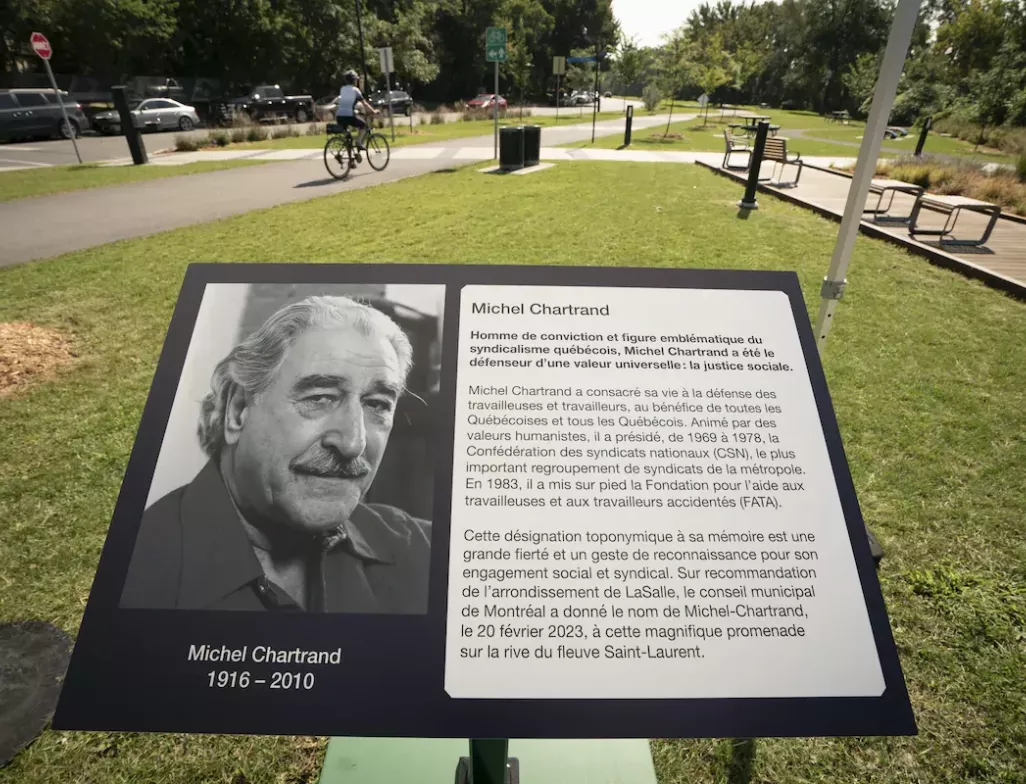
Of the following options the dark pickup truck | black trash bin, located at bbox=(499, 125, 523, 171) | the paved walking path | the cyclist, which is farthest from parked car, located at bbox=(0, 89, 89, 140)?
black trash bin, located at bbox=(499, 125, 523, 171)

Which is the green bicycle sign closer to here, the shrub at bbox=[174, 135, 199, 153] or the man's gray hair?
the shrub at bbox=[174, 135, 199, 153]

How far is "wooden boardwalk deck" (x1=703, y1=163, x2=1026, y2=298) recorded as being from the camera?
263 inches

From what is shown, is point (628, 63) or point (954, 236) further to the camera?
point (628, 63)

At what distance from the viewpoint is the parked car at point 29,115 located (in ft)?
62.8

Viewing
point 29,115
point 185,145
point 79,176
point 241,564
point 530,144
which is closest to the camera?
point 241,564

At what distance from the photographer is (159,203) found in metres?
9.63

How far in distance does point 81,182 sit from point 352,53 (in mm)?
38139

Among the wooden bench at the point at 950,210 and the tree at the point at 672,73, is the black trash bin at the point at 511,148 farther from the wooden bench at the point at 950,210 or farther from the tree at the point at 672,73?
the tree at the point at 672,73

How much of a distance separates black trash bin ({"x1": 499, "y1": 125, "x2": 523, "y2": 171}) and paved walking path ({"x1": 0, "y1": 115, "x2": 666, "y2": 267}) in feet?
5.39

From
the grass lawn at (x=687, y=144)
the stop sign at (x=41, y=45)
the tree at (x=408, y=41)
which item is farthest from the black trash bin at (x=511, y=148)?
the tree at (x=408, y=41)

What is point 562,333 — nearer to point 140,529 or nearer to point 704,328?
point 704,328

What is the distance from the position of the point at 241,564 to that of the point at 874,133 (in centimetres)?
263

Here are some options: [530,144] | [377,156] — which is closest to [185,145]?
[377,156]

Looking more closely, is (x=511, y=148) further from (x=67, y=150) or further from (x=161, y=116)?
(x=161, y=116)
